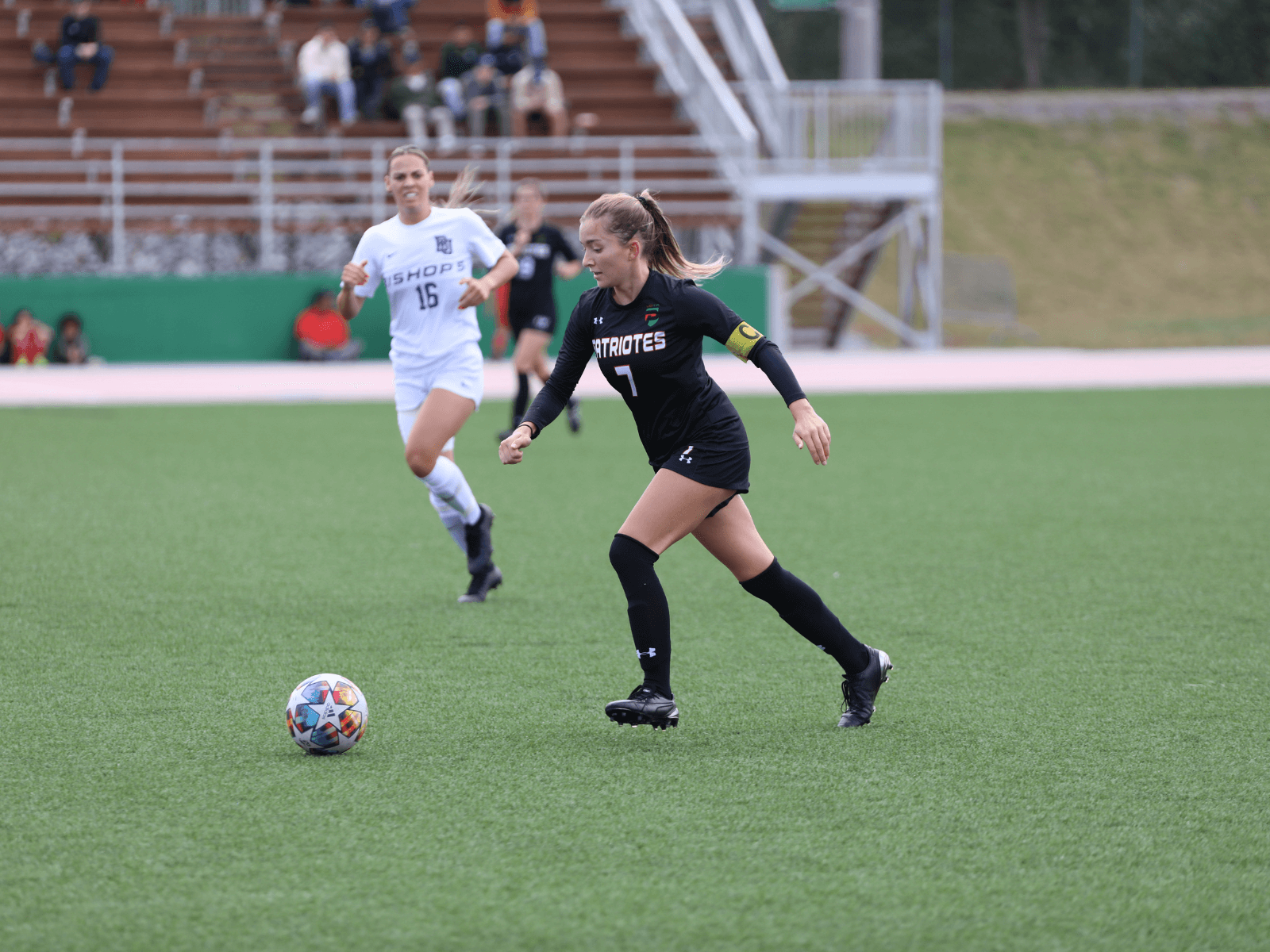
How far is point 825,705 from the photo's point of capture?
551cm

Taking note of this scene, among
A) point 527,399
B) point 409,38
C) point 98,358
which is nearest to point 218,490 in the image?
point 527,399

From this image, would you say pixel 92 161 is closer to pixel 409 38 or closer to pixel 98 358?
pixel 98 358

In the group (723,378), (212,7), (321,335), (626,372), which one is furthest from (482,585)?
(212,7)

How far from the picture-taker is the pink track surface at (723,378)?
60.6 ft

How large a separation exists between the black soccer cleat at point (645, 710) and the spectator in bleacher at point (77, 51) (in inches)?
922

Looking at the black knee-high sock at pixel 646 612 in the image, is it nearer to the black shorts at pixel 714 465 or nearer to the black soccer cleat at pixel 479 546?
the black shorts at pixel 714 465

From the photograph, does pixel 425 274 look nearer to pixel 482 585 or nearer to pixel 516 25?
pixel 482 585

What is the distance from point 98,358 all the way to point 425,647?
58.9 feet

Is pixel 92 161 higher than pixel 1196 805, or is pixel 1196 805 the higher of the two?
pixel 92 161

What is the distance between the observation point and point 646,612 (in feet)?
16.5

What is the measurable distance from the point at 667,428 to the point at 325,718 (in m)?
1.47

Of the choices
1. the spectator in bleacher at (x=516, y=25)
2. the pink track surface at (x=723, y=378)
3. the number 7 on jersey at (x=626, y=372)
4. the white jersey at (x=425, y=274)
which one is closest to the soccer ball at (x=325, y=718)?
A: the number 7 on jersey at (x=626, y=372)

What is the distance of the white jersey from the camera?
7555 mm

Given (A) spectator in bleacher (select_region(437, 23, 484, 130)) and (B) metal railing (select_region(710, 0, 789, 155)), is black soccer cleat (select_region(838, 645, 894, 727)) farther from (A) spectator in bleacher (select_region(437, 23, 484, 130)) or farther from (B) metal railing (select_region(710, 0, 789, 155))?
(A) spectator in bleacher (select_region(437, 23, 484, 130))
